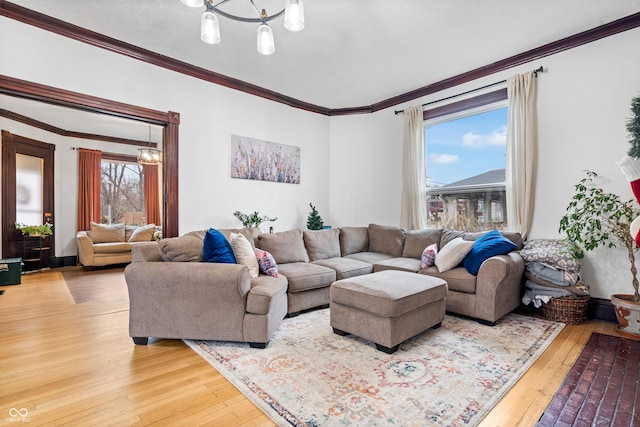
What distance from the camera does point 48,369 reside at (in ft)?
6.75

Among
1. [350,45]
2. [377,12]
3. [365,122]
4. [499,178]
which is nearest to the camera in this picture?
[377,12]

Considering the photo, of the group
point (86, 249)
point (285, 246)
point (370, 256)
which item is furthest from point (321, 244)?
point (86, 249)

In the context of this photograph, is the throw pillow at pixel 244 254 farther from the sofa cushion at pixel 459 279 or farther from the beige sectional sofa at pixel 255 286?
the sofa cushion at pixel 459 279

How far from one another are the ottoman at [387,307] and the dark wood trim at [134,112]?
2.30 metres

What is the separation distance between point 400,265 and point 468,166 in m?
1.78

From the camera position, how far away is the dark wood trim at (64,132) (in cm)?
530

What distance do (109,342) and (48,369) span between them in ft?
1.50

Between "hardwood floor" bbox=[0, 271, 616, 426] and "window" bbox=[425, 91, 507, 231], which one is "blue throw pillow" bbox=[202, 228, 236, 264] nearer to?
"hardwood floor" bbox=[0, 271, 616, 426]

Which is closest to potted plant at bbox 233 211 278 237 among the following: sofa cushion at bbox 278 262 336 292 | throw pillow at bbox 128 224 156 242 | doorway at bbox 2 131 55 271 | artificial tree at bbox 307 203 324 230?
artificial tree at bbox 307 203 324 230

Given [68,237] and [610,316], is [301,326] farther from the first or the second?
[68,237]

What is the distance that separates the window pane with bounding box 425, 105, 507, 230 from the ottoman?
184cm

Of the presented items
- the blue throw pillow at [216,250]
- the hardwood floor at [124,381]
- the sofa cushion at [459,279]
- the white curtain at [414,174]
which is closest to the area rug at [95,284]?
the hardwood floor at [124,381]

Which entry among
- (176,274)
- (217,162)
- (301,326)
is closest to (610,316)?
(301,326)

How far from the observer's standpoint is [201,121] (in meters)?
3.96
